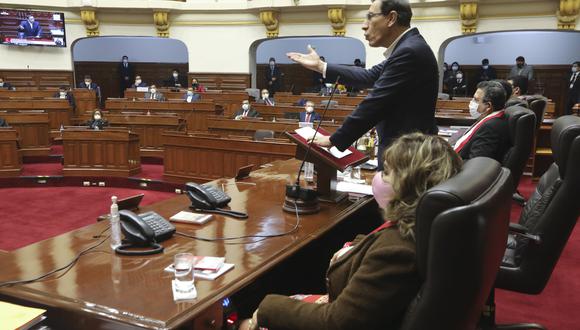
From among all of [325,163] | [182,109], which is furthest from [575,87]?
[325,163]

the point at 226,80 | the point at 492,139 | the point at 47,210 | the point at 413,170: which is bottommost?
the point at 47,210

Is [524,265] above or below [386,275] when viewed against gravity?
below

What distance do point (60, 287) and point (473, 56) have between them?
1281 centimetres

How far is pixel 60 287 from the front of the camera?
1.33 m

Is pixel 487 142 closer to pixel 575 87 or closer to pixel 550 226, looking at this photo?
pixel 550 226

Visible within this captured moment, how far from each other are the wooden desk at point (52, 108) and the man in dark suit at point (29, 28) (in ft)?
12.5

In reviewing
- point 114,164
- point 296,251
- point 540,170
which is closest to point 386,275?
point 296,251

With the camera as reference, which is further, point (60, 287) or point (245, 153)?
point (245, 153)

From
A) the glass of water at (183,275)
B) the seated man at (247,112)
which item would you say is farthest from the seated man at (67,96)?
the glass of water at (183,275)

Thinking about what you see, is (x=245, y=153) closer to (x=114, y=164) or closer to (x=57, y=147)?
(x=114, y=164)

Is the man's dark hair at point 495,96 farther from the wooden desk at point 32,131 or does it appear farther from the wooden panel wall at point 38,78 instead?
the wooden panel wall at point 38,78

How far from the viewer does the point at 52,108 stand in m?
8.40

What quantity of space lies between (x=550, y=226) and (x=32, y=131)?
732 centimetres

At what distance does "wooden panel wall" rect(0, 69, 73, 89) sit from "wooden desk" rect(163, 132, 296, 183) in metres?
6.90
